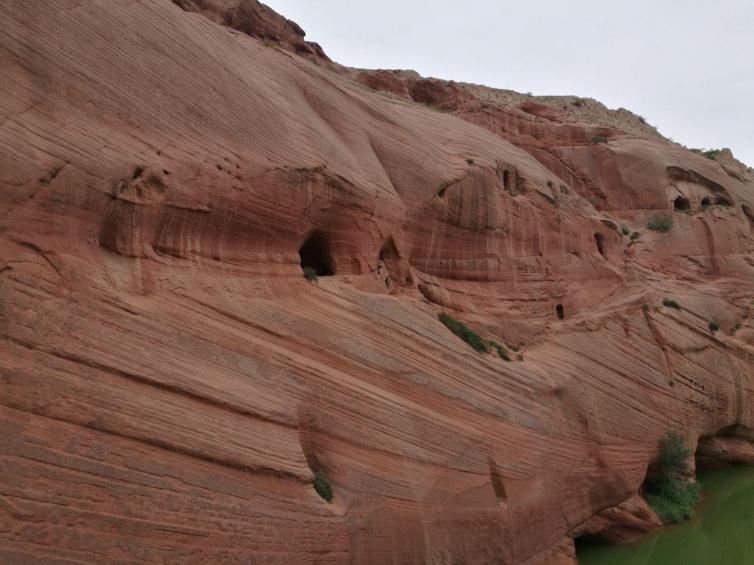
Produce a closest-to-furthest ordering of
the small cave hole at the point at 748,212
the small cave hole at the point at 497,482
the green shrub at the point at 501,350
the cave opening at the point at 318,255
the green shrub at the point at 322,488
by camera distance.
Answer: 1. the green shrub at the point at 322,488
2. the small cave hole at the point at 497,482
3. the cave opening at the point at 318,255
4. the green shrub at the point at 501,350
5. the small cave hole at the point at 748,212

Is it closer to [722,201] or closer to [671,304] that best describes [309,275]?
[671,304]

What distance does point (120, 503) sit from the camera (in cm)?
646

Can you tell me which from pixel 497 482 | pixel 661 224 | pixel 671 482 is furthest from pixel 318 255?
pixel 661 224

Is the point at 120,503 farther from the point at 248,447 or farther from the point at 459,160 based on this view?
the point at 459,160

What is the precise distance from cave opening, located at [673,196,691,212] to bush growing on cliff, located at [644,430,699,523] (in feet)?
47.2

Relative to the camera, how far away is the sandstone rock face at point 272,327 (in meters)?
6.69

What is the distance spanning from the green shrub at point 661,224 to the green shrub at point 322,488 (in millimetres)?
22327

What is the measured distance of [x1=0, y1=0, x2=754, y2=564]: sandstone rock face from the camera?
6.69 m

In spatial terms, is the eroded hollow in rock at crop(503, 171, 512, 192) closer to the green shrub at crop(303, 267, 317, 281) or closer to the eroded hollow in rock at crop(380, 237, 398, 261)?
the eroded hollow in rock at crop(380, 237, 398, 261)

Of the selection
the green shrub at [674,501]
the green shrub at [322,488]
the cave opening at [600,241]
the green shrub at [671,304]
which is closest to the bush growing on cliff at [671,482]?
the green shrub at [674,501]

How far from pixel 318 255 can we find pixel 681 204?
22.0 meters

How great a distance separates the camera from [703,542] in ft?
49.3

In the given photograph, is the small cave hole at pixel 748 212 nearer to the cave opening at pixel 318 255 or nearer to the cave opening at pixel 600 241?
the cave opening at pixel 600 241

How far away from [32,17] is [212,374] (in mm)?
5092
